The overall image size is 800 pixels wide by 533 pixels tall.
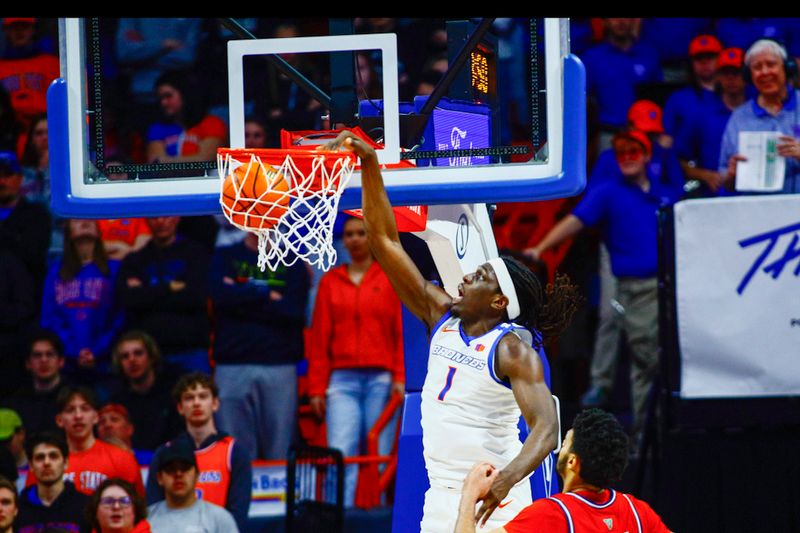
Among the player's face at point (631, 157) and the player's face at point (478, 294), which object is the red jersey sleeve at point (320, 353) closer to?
the player's face at point (631, 157)

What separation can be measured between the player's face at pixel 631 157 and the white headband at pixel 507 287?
3.69 metres

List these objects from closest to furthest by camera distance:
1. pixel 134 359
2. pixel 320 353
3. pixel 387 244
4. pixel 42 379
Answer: pixel 387 244, pixel 320 353, pixel 134 359, pixel 42 379

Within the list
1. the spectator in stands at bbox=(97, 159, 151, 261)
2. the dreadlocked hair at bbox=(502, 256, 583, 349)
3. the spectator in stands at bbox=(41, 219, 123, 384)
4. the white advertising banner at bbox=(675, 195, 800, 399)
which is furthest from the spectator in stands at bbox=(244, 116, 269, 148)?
the dreadlocked hair at bbox=(502, 256, 583, 349)

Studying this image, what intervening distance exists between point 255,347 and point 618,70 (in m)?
3.21

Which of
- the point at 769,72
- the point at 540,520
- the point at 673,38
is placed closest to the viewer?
the point at 540,520

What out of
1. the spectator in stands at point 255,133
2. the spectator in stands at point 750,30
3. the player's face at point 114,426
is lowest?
the player's face at point 114,426

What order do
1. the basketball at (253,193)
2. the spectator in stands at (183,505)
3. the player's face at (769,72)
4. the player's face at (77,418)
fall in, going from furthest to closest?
the player's face at (769,72)
the player's face at (77,418)
the spectator in stands at (183,505)
the basketball at (253,193)

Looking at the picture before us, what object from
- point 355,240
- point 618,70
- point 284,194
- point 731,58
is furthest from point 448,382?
point 618,70

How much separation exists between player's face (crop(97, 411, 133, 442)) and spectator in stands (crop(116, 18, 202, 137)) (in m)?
2.64

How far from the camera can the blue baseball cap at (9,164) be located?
Result: 1009cm

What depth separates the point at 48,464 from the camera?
27.5 ft

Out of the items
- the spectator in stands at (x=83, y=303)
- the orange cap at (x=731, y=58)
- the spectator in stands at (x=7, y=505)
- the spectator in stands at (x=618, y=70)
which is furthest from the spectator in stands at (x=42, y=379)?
the orange cap at (x=731, y=58)

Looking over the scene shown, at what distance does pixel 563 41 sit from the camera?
5.96m

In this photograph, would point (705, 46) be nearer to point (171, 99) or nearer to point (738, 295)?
point (738, 295)
